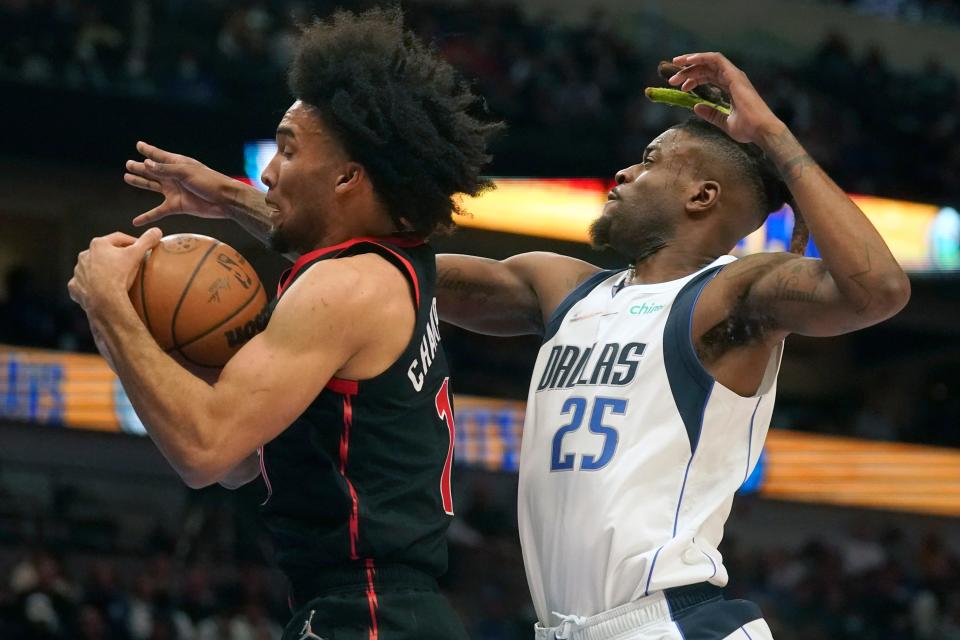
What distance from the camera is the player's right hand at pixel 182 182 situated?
14.2 feet

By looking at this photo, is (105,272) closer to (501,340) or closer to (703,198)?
(703,198)

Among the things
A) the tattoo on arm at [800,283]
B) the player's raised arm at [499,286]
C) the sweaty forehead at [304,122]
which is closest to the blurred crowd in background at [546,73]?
the player's raised arm at [499,286]

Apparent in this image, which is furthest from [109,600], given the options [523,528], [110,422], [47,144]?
[523,528]

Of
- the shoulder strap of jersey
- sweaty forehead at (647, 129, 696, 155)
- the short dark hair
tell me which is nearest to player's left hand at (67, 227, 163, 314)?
the shoulder strap of jersey

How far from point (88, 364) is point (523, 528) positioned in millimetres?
10201

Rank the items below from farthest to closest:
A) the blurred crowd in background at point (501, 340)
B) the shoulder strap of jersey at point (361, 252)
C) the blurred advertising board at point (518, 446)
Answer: the blurred advertising board at point (518, 446) → the blurred crowd in background at point (501, 340) → the shoulder strap of jersey at point (361, 252)

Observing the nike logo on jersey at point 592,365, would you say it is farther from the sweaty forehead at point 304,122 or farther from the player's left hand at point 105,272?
the player's left hand at point 105,272

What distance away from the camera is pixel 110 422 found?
13477 mm

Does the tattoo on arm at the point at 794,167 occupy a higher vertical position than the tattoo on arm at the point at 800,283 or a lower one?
higher

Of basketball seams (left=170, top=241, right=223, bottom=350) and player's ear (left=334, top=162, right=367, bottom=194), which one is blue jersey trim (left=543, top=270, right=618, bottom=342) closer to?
player's ear (left=334, top=162, right=367, bottom=194)

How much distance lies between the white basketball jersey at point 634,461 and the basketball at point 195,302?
3.22 feet

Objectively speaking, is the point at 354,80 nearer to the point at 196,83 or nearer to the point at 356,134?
the point at 356,134

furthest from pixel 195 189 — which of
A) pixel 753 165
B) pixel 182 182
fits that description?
pixel 753 165

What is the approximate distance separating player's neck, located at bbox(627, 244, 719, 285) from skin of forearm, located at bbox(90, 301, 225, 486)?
159 cm
